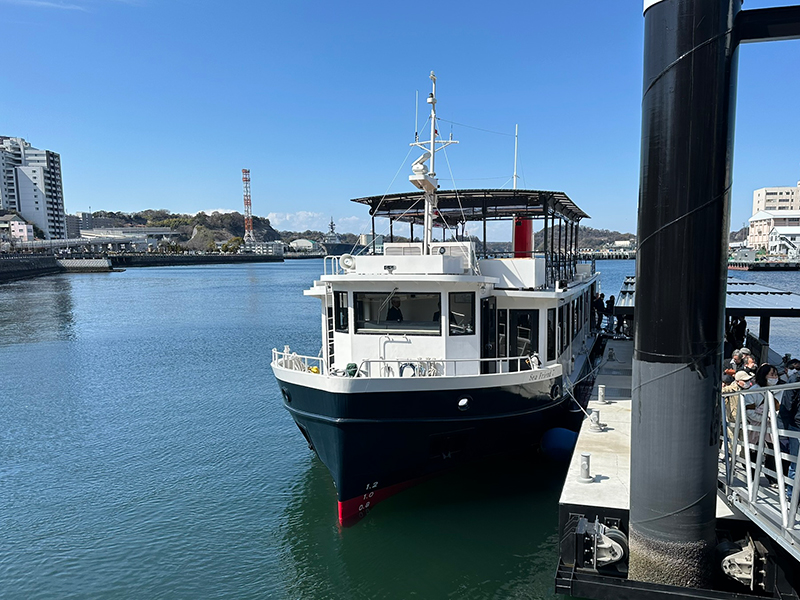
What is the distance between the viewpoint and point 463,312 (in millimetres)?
11570

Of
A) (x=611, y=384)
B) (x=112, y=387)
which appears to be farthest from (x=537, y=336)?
(x=112, y=387)

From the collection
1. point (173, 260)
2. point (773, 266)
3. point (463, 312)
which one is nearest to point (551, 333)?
point (463, 312)

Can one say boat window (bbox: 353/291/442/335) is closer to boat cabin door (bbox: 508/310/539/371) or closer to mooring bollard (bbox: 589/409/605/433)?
boat cabin door (bbox: 508/310/539/371)

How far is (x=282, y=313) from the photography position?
167 ft

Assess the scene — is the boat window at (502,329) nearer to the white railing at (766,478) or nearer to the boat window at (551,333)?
the boat window at (551,333)

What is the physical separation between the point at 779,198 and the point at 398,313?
20335 centimetres


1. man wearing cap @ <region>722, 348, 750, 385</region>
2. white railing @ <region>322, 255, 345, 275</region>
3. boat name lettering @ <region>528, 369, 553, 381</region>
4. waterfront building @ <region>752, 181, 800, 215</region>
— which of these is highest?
waterfront building @ <region>752, 181, 800, 215</region>

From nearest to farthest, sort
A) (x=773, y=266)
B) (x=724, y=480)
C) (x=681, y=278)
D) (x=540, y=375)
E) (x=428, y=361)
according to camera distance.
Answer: (x=681, y=278) → (x=724, y=480) → (x=428, y=361) → (x=540, y=375) → (x=773, y=266)

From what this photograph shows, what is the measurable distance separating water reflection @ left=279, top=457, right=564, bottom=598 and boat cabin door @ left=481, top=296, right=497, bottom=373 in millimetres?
2602

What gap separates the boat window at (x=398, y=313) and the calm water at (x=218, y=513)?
11.8 ft

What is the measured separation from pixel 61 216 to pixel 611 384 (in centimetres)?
18982

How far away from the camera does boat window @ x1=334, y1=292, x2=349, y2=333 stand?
38.9 feet

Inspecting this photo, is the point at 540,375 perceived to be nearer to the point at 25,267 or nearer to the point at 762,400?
the point at 762,400

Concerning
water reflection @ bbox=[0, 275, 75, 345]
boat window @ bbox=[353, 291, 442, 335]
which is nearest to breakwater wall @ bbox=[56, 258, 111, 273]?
water reflection @ bbox=[0, 275, 75, 345]
